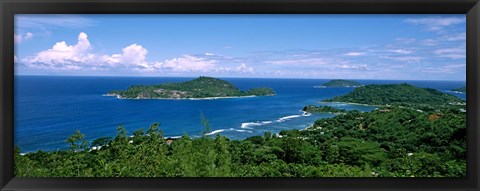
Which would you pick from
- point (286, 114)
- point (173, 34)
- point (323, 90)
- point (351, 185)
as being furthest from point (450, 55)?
point (173, 34)

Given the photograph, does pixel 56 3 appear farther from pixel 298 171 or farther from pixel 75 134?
pixel 298 171

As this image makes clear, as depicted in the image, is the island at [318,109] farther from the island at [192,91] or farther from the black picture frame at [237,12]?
the black picture frame at [237,12]

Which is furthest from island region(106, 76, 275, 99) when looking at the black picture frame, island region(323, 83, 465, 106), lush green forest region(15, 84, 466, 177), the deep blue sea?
the black picture frame

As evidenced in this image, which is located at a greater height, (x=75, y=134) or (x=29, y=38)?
(x=29, y=38)

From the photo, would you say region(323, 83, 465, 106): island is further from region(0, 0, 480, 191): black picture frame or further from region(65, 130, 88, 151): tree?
region(65, 130, 88, 151): tree

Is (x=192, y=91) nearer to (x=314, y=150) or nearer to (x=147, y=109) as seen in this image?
(x=147, y=109)

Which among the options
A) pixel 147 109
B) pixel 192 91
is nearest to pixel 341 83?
pixel 192 91

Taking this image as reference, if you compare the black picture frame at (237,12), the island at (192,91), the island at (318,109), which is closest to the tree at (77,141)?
the island at (192,91)
